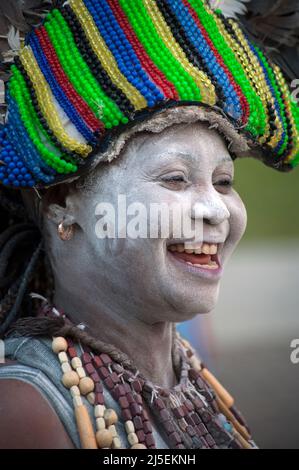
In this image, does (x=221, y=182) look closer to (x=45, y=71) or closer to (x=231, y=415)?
(x=45, y=71)

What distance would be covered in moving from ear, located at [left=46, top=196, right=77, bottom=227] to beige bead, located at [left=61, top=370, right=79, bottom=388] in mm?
544

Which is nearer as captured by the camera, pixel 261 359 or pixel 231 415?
pixel 231 415

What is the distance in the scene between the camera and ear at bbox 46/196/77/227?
2.90 meters

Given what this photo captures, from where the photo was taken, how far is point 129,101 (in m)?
2.67

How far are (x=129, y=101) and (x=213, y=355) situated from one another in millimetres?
5744

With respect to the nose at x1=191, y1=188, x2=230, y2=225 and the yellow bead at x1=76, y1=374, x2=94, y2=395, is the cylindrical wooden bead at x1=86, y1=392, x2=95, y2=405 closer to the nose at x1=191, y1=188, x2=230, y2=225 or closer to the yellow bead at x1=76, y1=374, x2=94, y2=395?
the yellow bead at x1=76, y1=374, x2=94, y2=395

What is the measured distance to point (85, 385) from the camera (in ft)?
8.94

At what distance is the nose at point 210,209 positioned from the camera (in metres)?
2.74

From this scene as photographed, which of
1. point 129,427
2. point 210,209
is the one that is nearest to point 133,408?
point 129,427

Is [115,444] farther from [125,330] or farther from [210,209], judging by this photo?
[210,209]

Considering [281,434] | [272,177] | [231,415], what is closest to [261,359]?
[281,434]

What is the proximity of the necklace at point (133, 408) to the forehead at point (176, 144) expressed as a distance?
2.32ft

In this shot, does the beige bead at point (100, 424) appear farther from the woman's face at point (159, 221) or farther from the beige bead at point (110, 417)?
the woman's face at point (159, 221)

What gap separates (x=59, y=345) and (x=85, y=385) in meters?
0.18
